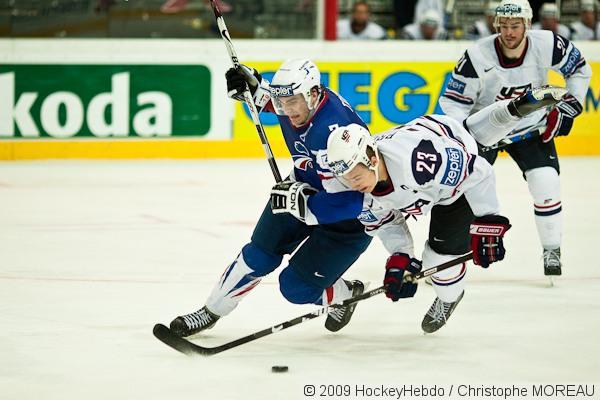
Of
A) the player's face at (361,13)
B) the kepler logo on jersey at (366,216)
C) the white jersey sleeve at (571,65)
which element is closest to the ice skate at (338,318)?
the kepler logo on jersey at (366,216)

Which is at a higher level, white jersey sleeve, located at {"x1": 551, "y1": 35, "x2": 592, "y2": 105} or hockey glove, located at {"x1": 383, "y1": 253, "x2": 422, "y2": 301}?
white jersey sleeve, located at {"x1": 551, "y1": 35, "x2": 592, "y2": 105}

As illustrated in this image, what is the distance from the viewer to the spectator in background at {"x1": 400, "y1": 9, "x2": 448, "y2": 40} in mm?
10977

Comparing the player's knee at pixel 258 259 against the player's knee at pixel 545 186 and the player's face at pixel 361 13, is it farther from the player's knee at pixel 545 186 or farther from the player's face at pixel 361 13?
the player's face at pixel 361 13

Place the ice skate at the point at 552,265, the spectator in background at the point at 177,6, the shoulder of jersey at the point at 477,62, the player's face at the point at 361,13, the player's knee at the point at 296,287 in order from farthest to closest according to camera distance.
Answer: the player's face at the point at 361,13
the spectator in background at the point at 177,6
the shoulder of jersey at the point at 477,62
the ice skate at the point at 552,265
the player's knee at the point at 296,287

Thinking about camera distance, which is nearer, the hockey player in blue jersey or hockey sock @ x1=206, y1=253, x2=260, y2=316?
the hockey player in blue jersey

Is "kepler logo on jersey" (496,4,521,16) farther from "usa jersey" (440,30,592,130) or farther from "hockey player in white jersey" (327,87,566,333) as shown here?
"hockey player in white jersey" (327,87,566,333)

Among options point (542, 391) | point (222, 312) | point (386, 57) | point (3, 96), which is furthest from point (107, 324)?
point (386, 57)

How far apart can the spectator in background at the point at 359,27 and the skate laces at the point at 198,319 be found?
22.0 feet

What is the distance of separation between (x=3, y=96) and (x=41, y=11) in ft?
2.70

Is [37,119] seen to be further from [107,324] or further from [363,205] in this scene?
[363,205]

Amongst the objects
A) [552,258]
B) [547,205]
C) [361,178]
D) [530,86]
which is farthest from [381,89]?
[361,178]

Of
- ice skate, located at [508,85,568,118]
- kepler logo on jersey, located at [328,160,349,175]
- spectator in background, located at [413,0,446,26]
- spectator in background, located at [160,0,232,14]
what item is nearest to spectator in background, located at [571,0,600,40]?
spectator in background, located at [413,0,446,26]

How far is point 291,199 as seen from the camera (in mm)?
4160

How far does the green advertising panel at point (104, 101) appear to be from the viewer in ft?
31.9
